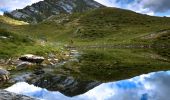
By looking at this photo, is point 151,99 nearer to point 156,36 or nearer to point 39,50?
point 39,50

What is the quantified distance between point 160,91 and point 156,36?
15718cm

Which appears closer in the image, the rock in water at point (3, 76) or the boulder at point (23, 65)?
the rock in water at point (3, 76)

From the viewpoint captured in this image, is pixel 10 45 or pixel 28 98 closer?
pixel 28 98

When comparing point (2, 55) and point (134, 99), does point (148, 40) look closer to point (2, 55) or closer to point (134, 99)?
point (2, 55)

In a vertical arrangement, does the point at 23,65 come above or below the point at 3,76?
below

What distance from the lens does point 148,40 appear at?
169 m

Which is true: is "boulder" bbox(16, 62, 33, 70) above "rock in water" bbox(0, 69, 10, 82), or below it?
below

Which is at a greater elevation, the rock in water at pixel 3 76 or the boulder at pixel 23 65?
the rock in water at pixel 3 76

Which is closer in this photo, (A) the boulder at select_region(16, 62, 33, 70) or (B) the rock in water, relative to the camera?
(B) the rock in water

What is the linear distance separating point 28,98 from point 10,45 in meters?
40.7

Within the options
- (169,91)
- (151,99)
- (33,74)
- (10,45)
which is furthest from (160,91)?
(10,45)

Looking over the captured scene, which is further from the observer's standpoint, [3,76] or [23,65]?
[23,65]

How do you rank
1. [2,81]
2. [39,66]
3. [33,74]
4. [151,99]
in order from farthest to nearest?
1. [39,66]
2. [33,74]
3. [2,81]
4. [151,99]


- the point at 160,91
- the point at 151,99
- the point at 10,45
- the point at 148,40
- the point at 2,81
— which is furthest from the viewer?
the point at 148,40
